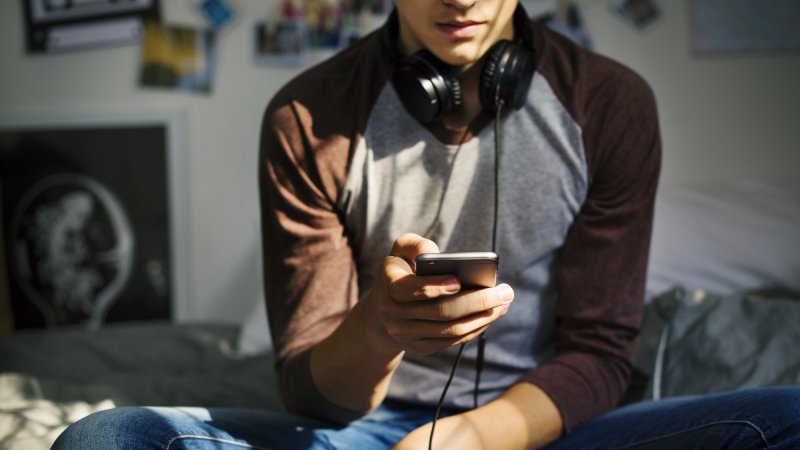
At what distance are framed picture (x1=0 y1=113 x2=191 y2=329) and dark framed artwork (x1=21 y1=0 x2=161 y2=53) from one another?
0.59 feet

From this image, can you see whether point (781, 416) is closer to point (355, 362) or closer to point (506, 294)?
point (506, 294)

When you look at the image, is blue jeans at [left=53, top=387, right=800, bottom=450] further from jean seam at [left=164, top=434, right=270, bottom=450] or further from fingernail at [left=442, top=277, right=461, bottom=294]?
fingernail at [left=442, top=277, right=461, bottom=294]

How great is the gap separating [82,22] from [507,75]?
1362 mm

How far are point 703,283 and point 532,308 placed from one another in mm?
541

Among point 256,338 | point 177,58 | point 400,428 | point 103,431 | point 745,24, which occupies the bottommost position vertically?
point 256,338

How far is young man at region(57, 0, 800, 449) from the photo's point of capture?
91 cm

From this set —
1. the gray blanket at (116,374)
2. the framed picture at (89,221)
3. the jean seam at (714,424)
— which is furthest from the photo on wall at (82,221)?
the jean seam at (714,424)

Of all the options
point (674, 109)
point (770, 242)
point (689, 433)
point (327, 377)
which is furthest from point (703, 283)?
point (327, 377)

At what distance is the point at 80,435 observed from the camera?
741 millimetres

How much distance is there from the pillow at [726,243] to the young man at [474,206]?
1.41 ft

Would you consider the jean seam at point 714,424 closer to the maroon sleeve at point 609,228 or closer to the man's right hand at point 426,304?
the maroon sleeve at point 609,228

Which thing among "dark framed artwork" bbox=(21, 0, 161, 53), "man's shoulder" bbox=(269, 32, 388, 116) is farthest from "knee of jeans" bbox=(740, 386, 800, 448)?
"dark framed artwork" bbox=(21, 0, 161, 53)

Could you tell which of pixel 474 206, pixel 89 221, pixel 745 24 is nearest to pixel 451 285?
pixel 474 206

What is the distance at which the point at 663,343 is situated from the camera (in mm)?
1210
